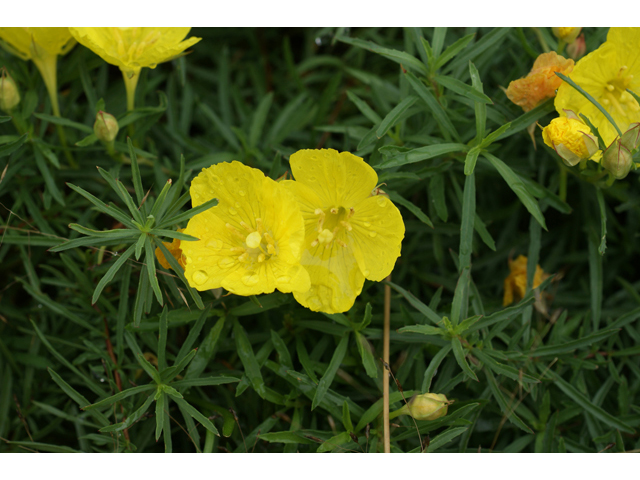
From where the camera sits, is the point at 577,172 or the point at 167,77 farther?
the point at 167,77

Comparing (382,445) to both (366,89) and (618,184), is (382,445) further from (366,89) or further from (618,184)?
(366,89)

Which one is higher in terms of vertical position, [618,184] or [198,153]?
[198,153]

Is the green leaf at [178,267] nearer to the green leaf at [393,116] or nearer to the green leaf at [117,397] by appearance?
the green leaf at [117,397]

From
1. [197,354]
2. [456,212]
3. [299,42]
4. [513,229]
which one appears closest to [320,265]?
[197,354]

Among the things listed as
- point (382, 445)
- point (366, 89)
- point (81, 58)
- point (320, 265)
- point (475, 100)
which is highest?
point (366, 89)

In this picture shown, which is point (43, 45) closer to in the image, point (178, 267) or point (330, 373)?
point (178, 267)

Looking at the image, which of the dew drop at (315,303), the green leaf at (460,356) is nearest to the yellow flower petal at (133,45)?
the dew drop at (315,303)
